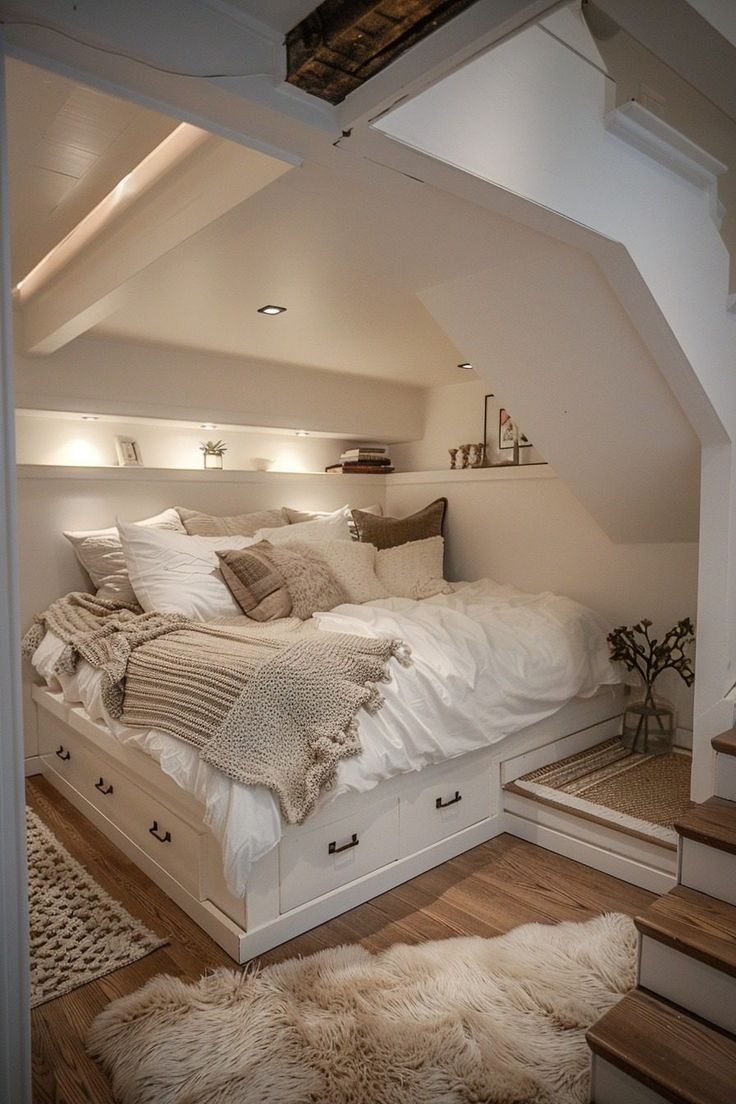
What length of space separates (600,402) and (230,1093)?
2.30 meters

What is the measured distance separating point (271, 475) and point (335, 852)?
2481 millimetres

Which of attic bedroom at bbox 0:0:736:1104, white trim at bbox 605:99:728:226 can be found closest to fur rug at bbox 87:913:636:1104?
attic bedroom at bbox 0:0:736:1104

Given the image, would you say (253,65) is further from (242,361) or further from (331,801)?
(242,361)

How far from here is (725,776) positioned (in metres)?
1.99

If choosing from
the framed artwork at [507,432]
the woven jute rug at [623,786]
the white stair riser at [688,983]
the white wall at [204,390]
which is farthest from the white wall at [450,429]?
the white stair riser at [688,983]

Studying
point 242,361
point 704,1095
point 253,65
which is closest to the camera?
point 253,65

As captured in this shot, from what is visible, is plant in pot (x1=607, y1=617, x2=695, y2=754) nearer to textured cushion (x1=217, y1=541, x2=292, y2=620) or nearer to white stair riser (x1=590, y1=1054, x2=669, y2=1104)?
textured cushion (x1=217, y1=541, x2=292, y2=620)

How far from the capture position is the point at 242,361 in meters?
3.80

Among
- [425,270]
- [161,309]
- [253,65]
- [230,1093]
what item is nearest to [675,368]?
[425,270]

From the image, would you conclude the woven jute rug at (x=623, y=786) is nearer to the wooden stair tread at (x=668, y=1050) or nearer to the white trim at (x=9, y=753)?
the wooden stair tread at (x=668, y=1050)

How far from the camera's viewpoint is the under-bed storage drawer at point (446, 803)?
2.39 m

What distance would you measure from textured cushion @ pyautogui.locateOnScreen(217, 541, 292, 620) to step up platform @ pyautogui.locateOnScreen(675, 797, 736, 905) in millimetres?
1756

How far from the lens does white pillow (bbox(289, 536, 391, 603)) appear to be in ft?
10.9

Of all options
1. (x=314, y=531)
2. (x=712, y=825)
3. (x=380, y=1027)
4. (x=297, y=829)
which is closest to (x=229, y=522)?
(x=314, y=531)
